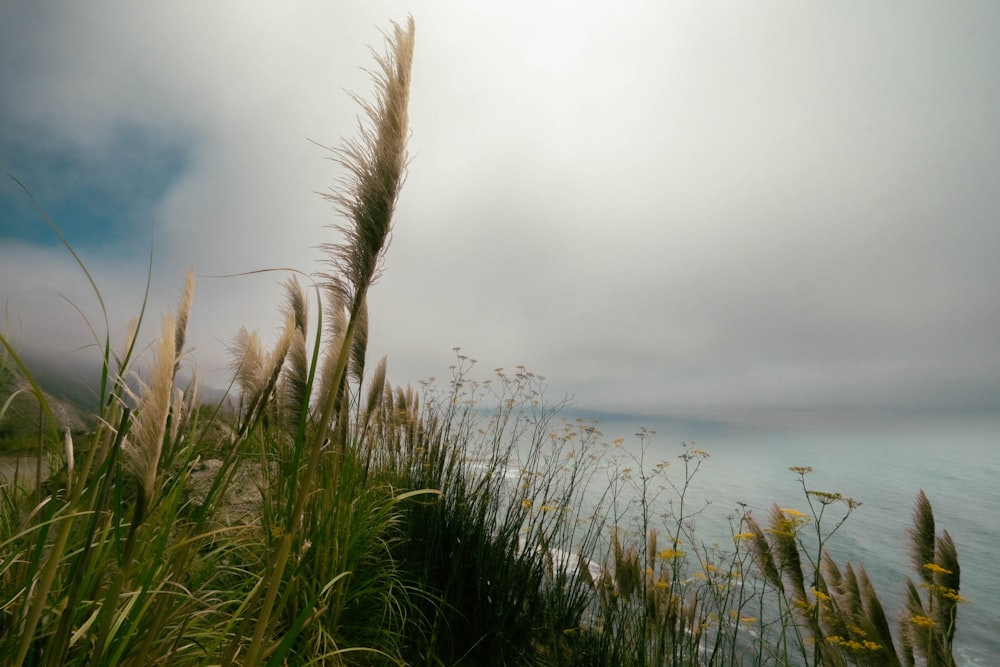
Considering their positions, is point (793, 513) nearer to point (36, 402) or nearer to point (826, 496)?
point (826, 496)

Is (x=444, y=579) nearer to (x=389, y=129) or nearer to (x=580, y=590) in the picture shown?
(x=580, y=590)

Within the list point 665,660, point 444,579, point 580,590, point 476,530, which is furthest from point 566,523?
point 665,660

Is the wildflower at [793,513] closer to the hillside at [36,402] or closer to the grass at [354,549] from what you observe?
the grass at [354,549]

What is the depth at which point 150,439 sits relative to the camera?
83cm

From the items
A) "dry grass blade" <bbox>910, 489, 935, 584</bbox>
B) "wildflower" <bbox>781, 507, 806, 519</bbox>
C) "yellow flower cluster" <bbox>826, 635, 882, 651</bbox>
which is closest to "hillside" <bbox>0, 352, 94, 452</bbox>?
"wildflower" <bbox>781, 507, 806, 519</bbox>

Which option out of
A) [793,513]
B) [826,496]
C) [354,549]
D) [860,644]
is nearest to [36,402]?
[354,549]

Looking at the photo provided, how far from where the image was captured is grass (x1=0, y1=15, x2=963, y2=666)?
104 centimetres

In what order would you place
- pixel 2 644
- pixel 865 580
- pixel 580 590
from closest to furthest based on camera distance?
pixel 2 644 < pixel 865 580 < pixel 580 590

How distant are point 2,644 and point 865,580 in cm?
338

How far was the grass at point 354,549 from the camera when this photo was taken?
40.8 inches

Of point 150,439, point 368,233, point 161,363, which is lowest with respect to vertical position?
point 150,439

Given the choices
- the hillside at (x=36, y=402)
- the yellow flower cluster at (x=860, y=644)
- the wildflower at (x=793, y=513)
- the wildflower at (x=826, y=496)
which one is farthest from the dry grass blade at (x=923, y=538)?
the hillside at (x=36, y=402)

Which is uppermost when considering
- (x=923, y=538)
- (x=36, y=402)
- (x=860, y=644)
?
(x=36, y=402)

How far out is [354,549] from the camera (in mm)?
2828
